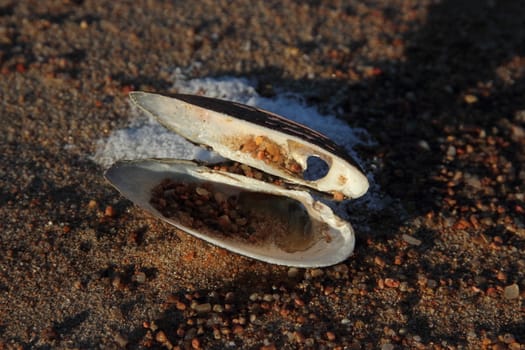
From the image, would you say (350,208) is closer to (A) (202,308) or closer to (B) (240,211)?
(B) (240,211)

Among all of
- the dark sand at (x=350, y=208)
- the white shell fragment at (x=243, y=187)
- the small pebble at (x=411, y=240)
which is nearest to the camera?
the dark sand at (x=350, y=208)

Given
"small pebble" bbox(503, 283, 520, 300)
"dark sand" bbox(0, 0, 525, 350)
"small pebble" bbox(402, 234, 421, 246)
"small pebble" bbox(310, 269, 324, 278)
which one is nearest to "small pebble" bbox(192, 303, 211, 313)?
"dark sand" bbox(0, 0, 525, 350)

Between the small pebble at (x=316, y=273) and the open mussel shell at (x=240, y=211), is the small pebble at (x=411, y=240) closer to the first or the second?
the open mussel shell at (x=240, y=211)

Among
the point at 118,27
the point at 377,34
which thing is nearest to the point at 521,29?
the point at 377,34

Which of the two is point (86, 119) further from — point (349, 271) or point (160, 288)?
point (349, 271)

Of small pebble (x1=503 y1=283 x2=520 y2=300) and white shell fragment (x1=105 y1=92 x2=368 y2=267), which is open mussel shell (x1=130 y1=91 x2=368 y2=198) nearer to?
white shell fragment (x1=105 y1=92 x2=368 y2=267)

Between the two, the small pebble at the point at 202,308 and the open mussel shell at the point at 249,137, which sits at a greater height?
the open mussel shell at the point at 249,137

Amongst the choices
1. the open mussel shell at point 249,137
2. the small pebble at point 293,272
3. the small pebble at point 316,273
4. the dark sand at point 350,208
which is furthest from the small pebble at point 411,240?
the small pebble at point 293,272

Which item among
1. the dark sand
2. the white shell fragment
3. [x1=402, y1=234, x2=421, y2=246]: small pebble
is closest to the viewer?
the dark sand
